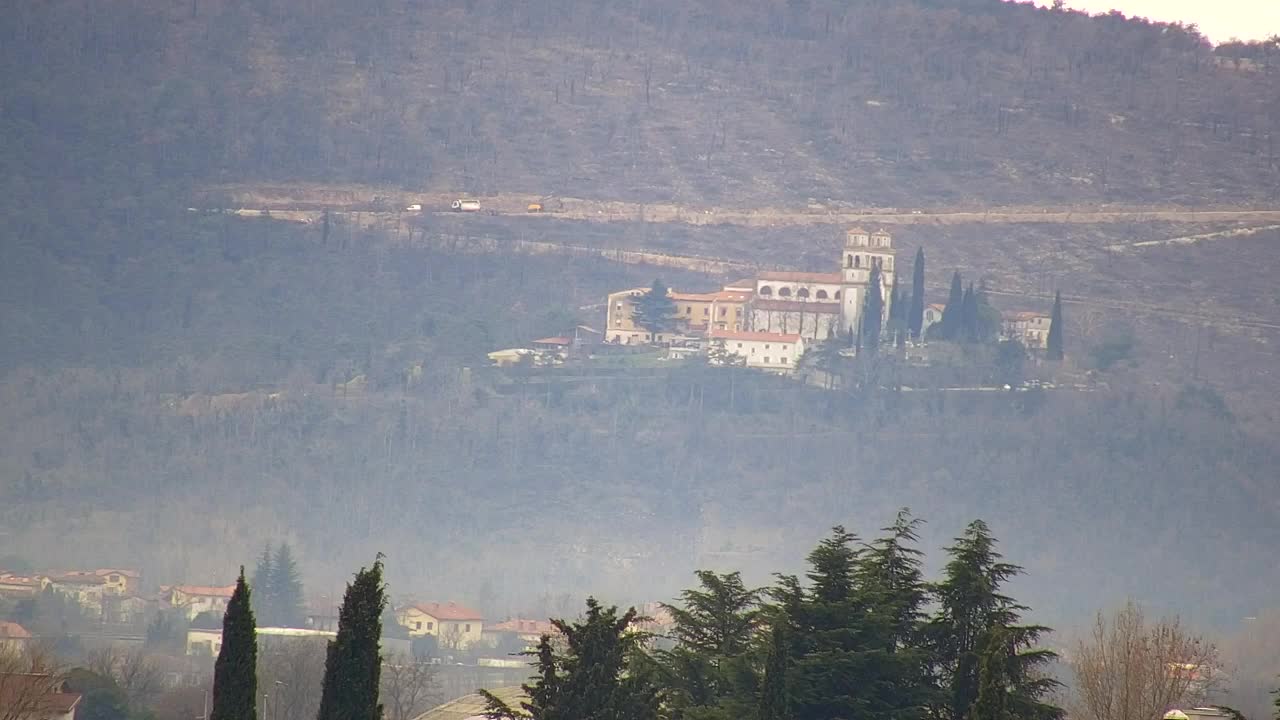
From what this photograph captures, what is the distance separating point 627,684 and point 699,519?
15235 centimetres

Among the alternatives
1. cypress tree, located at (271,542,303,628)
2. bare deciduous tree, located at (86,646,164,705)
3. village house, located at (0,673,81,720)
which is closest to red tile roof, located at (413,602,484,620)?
cypress tree, located at (271,542,303,628)

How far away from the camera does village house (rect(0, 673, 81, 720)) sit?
157 ft

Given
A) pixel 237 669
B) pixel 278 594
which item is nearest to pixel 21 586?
pixel 278 594

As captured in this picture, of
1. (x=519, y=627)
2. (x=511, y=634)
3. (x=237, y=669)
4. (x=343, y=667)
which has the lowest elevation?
(x=511, y=634)

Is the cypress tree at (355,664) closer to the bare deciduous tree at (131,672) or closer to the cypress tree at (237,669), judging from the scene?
the cypress tree at (237,669)

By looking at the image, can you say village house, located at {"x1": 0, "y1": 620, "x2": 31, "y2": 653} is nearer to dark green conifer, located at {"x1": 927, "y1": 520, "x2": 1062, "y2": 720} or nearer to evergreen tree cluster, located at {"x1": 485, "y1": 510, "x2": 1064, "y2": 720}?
evergreen tree cluster, located at {"x1": 485, "y1": 510, "x2": 1064, "y2": 720}

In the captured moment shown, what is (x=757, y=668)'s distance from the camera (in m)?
37.1

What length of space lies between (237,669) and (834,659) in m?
8.90

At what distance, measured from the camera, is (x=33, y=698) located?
49781mm

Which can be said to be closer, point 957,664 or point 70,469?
point 957,664

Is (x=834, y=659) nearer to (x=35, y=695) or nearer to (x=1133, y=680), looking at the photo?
(x=1133, y=680)

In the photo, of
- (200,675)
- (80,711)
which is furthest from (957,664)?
(200,675)

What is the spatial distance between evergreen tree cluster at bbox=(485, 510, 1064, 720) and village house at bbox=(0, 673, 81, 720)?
44.5 feet

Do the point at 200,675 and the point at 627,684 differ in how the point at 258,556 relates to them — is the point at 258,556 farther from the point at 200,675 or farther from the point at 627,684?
the point at 627,684
